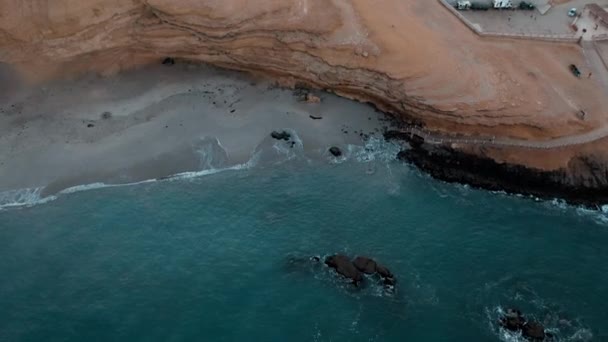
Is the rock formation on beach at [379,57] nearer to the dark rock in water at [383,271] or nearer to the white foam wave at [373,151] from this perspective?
the white foam wave at [373,151]

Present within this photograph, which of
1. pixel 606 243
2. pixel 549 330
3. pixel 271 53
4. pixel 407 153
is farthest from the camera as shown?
pixel 271 53

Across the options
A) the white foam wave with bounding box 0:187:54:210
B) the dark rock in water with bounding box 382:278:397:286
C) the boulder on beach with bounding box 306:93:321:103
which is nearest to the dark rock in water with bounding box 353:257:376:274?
the dark rock in water with bounding box 382:278:397:286

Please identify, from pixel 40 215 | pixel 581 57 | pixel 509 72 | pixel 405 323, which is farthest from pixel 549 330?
pixel 40 215

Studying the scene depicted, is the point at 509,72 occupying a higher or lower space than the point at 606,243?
higher

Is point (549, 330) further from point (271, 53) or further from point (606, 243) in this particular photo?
point (271, 53)

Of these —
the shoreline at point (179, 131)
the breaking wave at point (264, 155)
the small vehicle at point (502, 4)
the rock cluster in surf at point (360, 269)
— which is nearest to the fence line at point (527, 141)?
the shoreline at point (179, 131)

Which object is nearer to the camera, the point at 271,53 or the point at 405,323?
the point at 405,323

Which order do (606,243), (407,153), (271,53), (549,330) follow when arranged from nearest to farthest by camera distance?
1. (549,330)
2. (606,243)
3. (407,153)
4. (271,53)

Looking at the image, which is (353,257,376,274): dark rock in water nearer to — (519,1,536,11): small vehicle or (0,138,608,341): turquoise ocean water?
(0,138,608,341): turquoise ocean water

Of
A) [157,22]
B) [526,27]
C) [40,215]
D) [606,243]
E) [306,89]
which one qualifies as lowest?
[40,215]
